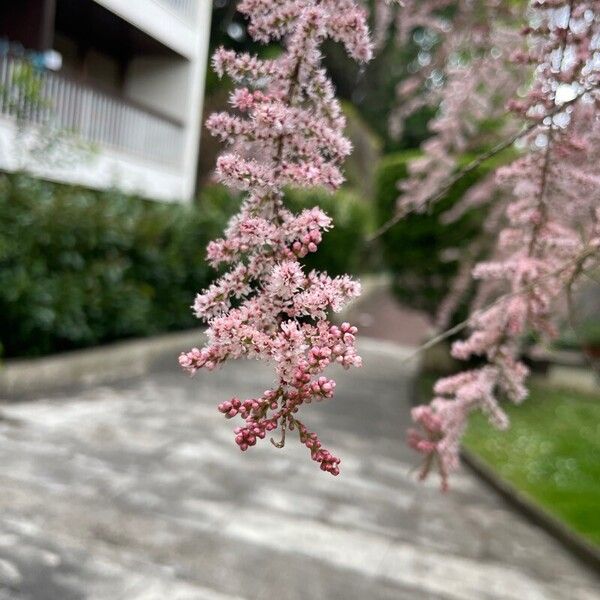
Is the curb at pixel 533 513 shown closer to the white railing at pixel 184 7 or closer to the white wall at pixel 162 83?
the white railing at pixel 184 7

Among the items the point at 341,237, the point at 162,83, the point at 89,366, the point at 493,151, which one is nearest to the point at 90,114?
the point at 162,83

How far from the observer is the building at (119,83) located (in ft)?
28.0

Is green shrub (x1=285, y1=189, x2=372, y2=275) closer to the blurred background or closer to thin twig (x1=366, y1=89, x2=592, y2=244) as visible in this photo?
the blurred background

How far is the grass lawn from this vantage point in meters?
5.62

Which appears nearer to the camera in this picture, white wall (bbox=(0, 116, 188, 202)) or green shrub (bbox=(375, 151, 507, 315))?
white wall (bbox=(0, 116, 188, 202))

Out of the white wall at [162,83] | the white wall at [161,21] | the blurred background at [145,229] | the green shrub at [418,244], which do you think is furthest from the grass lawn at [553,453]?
the white wall at [162,83]

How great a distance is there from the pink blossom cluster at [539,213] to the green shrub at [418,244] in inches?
256

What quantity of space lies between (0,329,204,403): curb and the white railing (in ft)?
17.1

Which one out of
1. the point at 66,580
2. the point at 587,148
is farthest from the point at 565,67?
the point at 66,580

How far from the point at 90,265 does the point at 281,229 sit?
22.1ft

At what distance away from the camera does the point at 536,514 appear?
209 inches

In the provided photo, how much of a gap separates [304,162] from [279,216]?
0.12 m

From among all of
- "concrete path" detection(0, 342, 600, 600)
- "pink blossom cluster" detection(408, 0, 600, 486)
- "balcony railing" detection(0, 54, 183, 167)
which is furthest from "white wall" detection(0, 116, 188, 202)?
"pink blossom cluster" detection(408, 0, 600, 486)

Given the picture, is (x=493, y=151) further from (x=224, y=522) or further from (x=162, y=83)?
(x=162, y=83)
